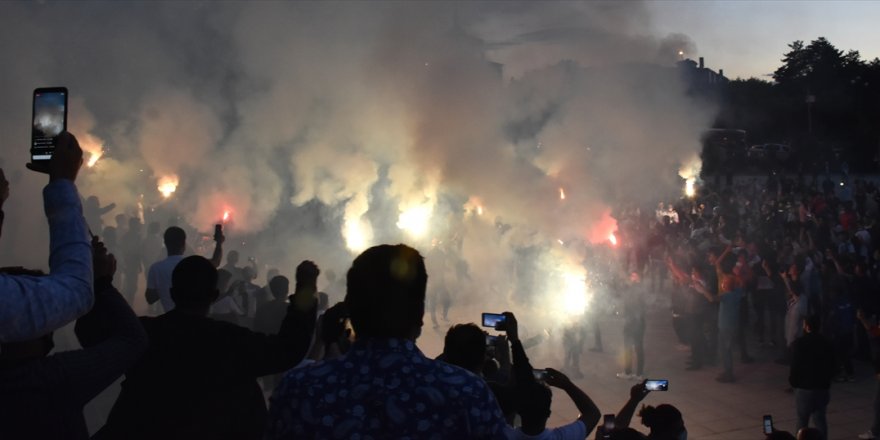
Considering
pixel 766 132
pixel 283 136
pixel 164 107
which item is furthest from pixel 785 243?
pixel 766 132

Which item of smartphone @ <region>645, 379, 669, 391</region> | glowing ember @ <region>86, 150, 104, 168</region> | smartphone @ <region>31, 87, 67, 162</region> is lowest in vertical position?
smartphone @ <region>645, 379, 669, 391</region>

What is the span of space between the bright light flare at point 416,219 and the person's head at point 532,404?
10842 millimetres

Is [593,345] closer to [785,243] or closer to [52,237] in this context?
[785,243]

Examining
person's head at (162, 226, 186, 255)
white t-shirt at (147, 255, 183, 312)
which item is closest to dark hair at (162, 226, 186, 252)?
person's head at (162, 226, 186, 255)

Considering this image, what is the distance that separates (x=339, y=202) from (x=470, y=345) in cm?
A: 1053

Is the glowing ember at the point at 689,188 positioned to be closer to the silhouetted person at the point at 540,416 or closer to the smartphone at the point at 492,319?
the smartphone at the point at 492,319

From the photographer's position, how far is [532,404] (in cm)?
283

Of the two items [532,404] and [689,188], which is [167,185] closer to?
[532,404]

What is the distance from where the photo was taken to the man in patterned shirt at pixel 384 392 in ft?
4.79

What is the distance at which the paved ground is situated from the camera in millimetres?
6754

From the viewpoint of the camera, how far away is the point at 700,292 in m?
8.79

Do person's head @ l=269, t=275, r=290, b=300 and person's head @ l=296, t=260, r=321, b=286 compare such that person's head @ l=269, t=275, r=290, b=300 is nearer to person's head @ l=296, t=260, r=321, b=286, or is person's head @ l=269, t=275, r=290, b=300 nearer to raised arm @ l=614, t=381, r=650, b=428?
person's head @ l=296, t=260, r=321, b=286

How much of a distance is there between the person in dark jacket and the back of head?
3.99 m

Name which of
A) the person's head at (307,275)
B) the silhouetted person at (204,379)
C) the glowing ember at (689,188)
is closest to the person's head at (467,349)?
the person's head at (307,275)
